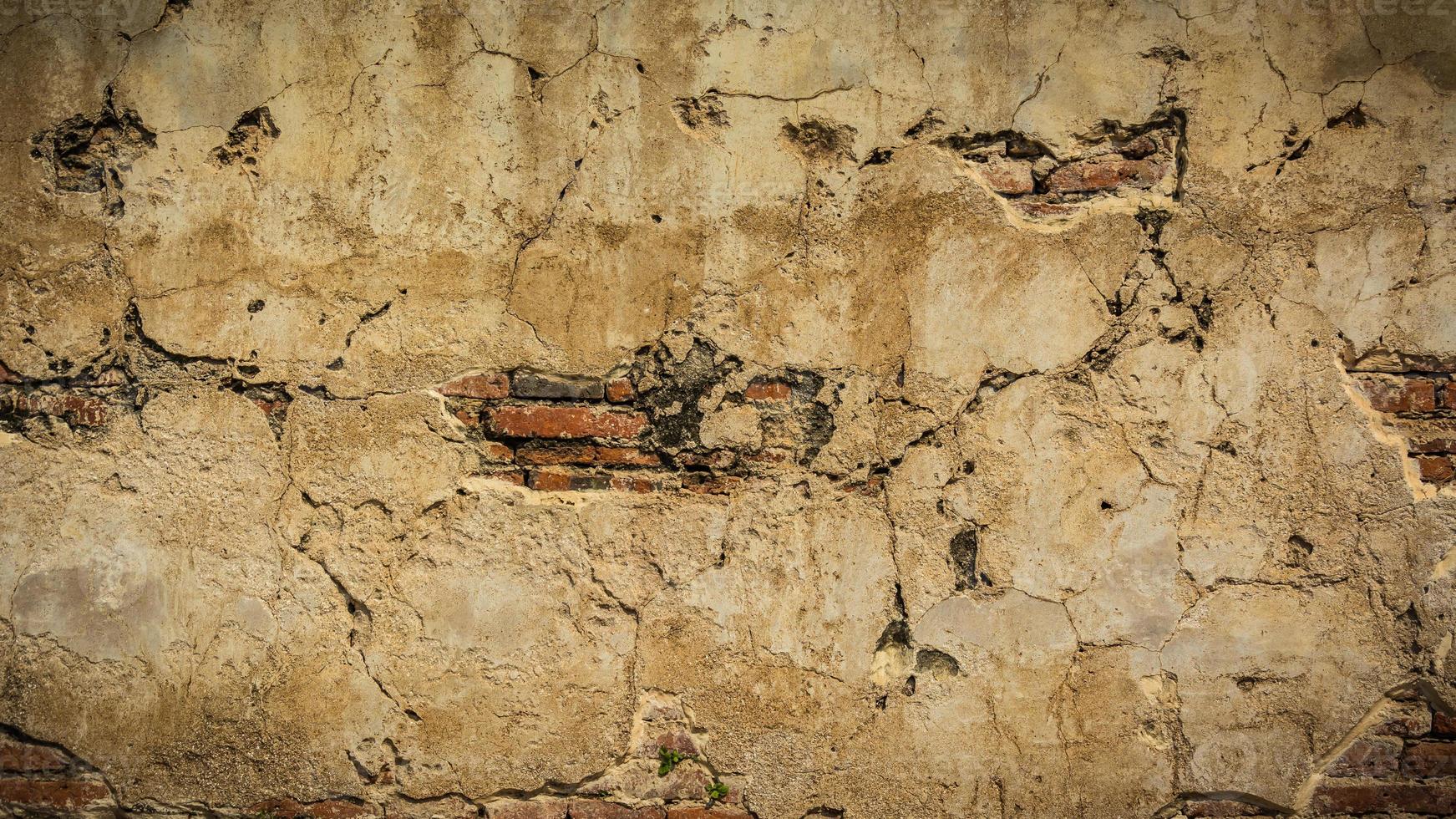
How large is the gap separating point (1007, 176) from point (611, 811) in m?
1.57

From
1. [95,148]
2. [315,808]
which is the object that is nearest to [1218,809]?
[315,808]

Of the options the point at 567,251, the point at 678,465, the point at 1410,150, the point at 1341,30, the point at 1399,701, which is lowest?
the point at 1399,701

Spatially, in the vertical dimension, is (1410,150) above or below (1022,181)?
above

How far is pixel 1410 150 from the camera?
6.02ft

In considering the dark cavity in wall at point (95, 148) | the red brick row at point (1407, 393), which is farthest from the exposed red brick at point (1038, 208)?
the dark cavity in wall at point (95, 148)

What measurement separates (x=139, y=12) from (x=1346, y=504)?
2.71 metres

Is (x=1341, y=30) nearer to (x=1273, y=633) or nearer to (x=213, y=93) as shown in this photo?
(x=1273, y=633)

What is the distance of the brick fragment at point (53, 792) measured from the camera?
1926 millimetres

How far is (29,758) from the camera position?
1.92 meters

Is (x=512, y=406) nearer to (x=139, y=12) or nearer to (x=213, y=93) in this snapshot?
(x=213, y=93)

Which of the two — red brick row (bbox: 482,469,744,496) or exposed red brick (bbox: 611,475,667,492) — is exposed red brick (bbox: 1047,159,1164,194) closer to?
red brick row (bbox: 482,469,744,496)

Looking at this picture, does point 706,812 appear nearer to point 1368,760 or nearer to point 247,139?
point 1368,760

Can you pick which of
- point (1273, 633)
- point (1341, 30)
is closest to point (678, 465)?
point (1273, 633)

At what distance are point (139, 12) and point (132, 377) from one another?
0.76 meters
